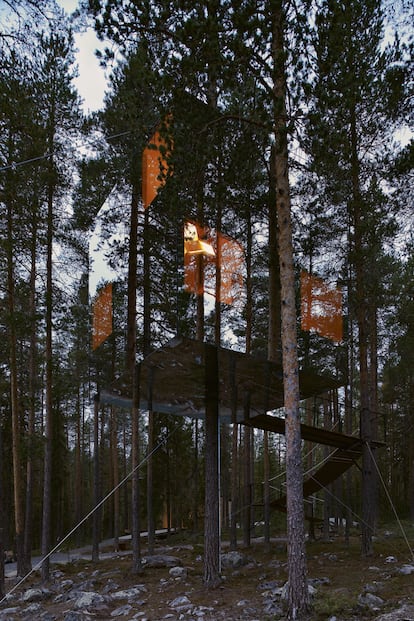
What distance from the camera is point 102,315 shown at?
1214 centimetres

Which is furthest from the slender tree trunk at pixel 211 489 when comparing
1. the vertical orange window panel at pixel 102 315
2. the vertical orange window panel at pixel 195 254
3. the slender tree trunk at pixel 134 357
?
the vertical orange window panel at pixel 102 315

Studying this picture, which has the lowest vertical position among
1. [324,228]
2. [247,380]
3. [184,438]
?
[184,438]

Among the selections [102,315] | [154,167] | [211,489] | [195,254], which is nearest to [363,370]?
[211,489]

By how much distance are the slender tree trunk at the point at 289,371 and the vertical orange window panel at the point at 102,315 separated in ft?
18.6

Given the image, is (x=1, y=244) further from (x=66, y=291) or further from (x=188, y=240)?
(x=188, y=240)

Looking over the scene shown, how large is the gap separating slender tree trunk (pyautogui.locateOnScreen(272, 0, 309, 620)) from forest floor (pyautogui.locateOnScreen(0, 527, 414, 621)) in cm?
32

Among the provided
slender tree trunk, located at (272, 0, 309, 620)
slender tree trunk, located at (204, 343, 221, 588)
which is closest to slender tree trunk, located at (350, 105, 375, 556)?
slender tree trunk, located at (204, 343, 221, 588)

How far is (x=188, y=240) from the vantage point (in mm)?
8625

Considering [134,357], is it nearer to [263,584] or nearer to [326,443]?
[326,443]

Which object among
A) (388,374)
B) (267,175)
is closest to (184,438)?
(388,374)

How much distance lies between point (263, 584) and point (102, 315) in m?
7.03

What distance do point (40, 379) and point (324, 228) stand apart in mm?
9828

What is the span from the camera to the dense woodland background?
5.82m

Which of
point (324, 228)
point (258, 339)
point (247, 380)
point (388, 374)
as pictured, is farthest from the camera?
point (388, 374)
